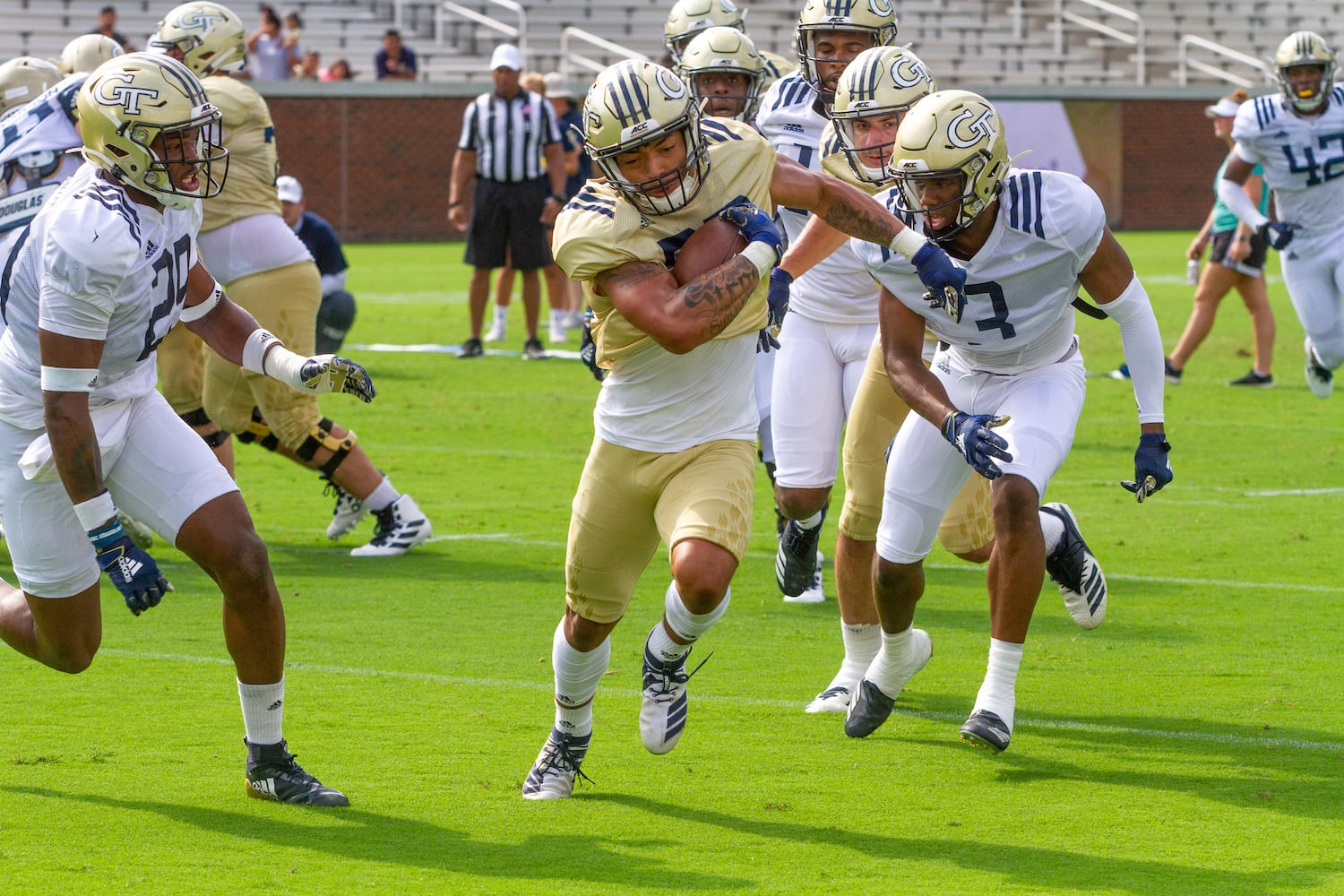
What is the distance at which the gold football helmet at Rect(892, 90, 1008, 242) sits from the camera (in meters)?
4.80

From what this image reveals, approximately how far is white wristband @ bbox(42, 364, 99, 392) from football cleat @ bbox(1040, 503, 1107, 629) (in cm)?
284

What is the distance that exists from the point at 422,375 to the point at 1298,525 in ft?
23.2

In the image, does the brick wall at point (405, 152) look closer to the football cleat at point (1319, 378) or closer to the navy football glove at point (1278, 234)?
the football cleat at point (1319, 378)

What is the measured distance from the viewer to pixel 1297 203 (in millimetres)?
10539

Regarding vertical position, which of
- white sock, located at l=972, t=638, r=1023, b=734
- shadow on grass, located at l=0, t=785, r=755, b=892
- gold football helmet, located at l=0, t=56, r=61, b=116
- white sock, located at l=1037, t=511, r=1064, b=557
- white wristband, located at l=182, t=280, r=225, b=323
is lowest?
shadow on grass, located at l=0, t=785, r=755, b=892

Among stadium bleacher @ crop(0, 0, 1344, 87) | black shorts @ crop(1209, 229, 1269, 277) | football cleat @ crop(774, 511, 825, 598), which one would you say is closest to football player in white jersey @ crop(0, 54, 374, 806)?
football cleat @ crop(774, 511, 825, 598)

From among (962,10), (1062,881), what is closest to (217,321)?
(1062,881)

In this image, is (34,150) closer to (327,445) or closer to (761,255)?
(327,445)

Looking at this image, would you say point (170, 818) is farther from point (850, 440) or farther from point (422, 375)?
point (422, 375)

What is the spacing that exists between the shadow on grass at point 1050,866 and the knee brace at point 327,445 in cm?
360

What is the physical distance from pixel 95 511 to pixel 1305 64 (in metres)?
7.85

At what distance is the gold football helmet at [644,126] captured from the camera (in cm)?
438

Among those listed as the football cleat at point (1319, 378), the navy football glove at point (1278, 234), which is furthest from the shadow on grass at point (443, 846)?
the football cleat at point (1319, 378)

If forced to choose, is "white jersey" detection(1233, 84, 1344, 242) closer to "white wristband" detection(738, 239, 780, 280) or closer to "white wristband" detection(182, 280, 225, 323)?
"white wristband" detection(738, 239, 780, 280)
